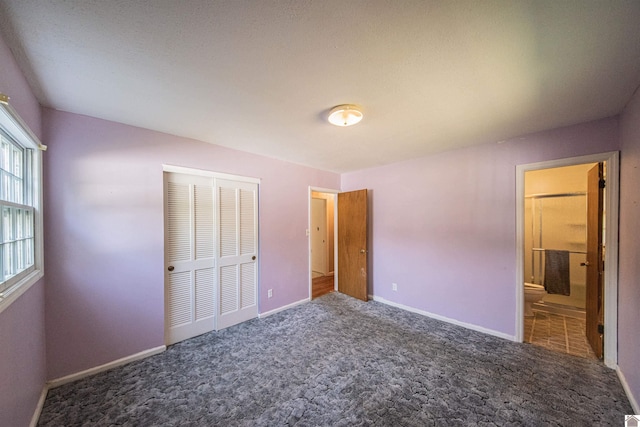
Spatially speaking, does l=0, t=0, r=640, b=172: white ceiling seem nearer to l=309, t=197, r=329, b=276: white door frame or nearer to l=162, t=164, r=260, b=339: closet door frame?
l=162, t=164, r=260, b=339: closet door frame

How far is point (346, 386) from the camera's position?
1.86 meters

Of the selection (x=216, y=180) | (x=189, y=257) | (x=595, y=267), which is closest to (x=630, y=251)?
(x=595, y=267)

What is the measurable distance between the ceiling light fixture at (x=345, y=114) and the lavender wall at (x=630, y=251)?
6.61 ft

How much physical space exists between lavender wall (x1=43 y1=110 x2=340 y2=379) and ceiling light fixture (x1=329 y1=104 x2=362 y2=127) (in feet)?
5.61

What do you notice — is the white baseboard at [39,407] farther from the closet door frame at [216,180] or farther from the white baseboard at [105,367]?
the closet door frame at [216,180]

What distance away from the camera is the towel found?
11.4 ft

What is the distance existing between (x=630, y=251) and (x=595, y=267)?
81 cm

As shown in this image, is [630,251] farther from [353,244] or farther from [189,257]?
[189,257]

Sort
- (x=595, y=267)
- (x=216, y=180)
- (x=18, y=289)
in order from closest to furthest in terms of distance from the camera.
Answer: (x=18, y=289) → (x=595, y=267) → (x=216, y=180)

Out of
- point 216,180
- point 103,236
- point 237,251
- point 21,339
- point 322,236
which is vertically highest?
point 216,180

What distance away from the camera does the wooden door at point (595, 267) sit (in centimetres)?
225

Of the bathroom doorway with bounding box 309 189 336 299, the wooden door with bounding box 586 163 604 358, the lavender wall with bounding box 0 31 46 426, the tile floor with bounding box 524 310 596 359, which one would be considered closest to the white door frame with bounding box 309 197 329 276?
the bathroom doorway with bounding box 309 189 336 299

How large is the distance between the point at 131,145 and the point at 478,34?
291cm

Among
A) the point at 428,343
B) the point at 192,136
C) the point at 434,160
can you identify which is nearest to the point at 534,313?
A: the point at 428,343
